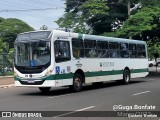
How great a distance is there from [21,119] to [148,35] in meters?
30.8

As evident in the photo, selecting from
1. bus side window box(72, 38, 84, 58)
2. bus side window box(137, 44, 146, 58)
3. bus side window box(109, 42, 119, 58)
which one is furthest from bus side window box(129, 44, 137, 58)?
bus side window box(72, 38, 84, 58)

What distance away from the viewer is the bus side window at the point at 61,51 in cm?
1895

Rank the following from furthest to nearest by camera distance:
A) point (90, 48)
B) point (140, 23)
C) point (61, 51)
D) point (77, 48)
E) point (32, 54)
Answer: point (140, 23), point (90, 48), point (77, 48), point (61, 51), point (32, 54)

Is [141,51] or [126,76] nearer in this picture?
[126,76]

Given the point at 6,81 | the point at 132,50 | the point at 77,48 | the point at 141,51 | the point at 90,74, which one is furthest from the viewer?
the point at 141,51

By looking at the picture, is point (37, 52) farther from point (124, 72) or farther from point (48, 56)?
point (124, 72)

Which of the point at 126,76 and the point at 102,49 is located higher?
the point at 102,49

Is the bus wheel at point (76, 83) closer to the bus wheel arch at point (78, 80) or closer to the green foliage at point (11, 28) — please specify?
the bus wheel arch at point (78, 80)

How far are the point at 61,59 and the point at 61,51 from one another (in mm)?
401

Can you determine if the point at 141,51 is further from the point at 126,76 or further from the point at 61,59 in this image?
the point at 61,59

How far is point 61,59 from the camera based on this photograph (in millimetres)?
19219

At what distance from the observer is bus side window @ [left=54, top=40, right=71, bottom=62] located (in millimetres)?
18953

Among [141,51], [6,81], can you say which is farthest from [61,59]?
[141,51]

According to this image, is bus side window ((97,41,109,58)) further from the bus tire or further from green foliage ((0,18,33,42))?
green foliage ((0,18,33,42))
